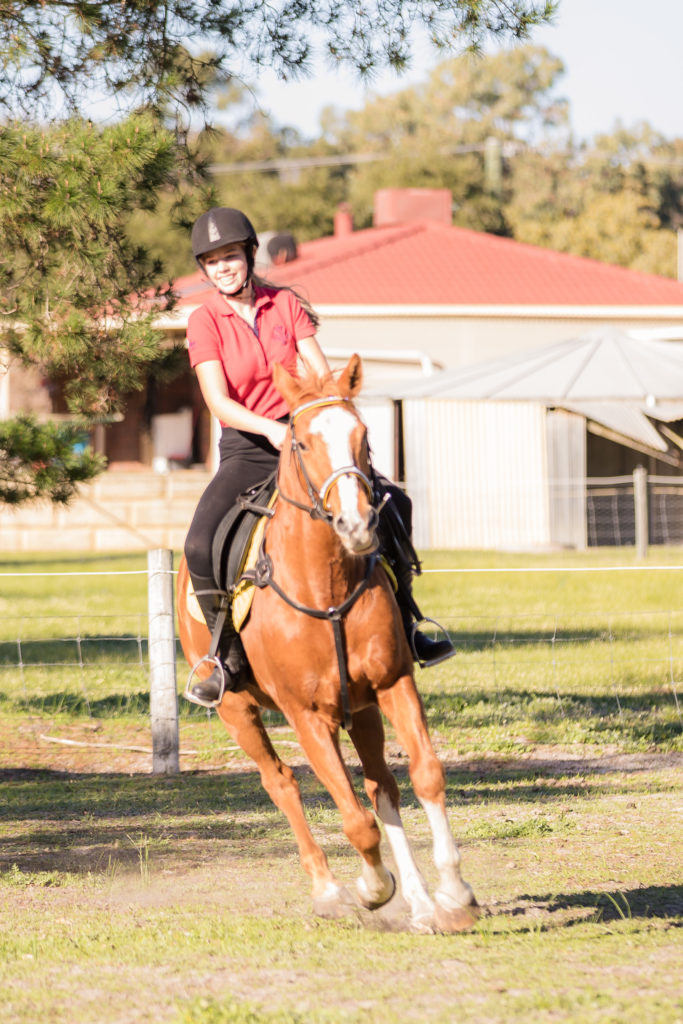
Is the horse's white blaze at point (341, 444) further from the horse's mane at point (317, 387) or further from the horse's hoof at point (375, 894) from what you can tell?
the horse's hoof at point (375, 894)

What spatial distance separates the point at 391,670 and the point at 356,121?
72413mm

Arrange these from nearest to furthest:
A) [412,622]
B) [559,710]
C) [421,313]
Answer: [412,622], [559,710], [421,313]

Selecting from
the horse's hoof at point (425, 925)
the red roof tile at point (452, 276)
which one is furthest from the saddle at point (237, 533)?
the red roof tile at point (452, 276)

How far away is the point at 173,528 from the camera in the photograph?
2994 cm

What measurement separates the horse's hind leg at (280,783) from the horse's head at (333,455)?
4.79ft

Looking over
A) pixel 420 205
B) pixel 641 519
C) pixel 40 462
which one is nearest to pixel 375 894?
pixel 40 462

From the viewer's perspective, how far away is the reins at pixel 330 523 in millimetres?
4977

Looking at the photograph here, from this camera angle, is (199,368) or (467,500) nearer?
(199,368)

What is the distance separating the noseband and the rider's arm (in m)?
0.38

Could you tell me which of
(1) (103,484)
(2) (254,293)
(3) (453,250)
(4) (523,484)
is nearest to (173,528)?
(1) (103,484)

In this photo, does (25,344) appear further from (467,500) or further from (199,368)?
(467,500)

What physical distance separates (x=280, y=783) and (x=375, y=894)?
0.91 meters

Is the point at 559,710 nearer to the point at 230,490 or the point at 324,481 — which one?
the point at 230,490

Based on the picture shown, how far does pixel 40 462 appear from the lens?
980 cm
